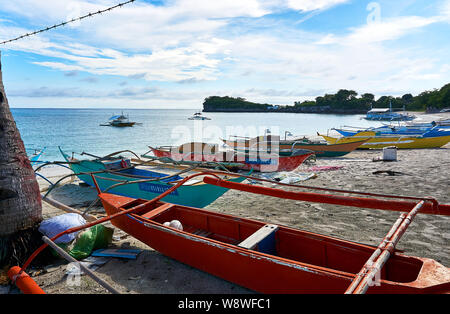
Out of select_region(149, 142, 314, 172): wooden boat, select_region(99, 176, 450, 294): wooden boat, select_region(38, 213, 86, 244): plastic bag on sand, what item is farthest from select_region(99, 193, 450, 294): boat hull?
select_region(149, 142, 314, 172): wooden boat

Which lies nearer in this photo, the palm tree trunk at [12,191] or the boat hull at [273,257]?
the boat hull at [273,257]

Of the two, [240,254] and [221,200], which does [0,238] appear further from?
[221,200]

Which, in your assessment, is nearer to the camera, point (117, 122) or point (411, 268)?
point (411, 268)

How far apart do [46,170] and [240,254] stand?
1739cm

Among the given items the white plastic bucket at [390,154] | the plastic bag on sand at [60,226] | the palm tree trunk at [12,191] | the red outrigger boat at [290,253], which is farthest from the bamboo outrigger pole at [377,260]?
the white plastic bucket at [390,154]

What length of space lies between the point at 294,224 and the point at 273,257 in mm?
2878

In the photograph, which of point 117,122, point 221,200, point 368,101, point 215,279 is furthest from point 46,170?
point 368,101

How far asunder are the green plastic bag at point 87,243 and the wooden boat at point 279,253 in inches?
15.7

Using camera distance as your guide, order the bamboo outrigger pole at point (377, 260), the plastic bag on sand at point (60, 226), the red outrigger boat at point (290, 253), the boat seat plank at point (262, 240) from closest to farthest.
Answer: the bamboo outrigger pole at point (377, 260)
the red outrigger boat at point (290, 253)
the boat seat plank at point (262, 240)
the plastic bag on sand at point (60, 226)

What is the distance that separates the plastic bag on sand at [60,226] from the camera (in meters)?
4.15

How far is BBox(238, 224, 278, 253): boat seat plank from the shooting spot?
3.61 metres

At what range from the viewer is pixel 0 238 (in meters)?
3.86

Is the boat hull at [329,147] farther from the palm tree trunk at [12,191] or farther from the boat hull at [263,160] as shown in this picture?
the palm tree trunk at [12,191]
